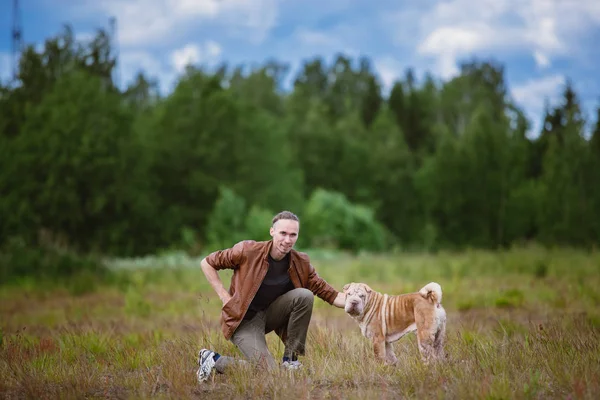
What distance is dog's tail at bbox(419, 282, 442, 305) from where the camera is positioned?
21.6ft

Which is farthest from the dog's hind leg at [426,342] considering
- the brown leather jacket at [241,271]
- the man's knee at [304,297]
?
the brown leather jacket at [241,271]

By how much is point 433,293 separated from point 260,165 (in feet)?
130

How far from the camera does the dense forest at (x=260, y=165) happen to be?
36656 millimetres

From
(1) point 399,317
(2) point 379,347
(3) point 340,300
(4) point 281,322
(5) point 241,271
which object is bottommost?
(2) point 379,347

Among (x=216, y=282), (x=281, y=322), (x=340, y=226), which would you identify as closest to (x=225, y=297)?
(x=216, y=282)

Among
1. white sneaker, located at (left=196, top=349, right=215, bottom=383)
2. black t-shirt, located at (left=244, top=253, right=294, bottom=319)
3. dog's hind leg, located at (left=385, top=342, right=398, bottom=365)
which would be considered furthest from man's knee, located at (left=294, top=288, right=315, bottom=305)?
white sneaker, located at (left=196, top=349, right=215, bottom=383)

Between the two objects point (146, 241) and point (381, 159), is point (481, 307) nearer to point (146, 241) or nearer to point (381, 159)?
point (146, 241)

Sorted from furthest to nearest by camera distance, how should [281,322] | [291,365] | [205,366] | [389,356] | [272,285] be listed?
[281,322] → [272,285] → [389,356] → [291,365] → [205,366]

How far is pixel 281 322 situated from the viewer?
751 centimetres

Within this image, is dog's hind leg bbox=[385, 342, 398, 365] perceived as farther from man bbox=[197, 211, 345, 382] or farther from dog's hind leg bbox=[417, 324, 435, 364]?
man bbox=[197, 211, 345, 382]

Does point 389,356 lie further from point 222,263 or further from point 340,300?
point 222,263

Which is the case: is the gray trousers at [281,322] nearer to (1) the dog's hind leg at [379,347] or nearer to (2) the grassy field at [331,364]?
Result: (2) the grassy field at [331,364]

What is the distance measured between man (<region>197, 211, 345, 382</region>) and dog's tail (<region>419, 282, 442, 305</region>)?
0.92 meters

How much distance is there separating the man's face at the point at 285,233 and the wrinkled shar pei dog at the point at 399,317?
2.35 feet
